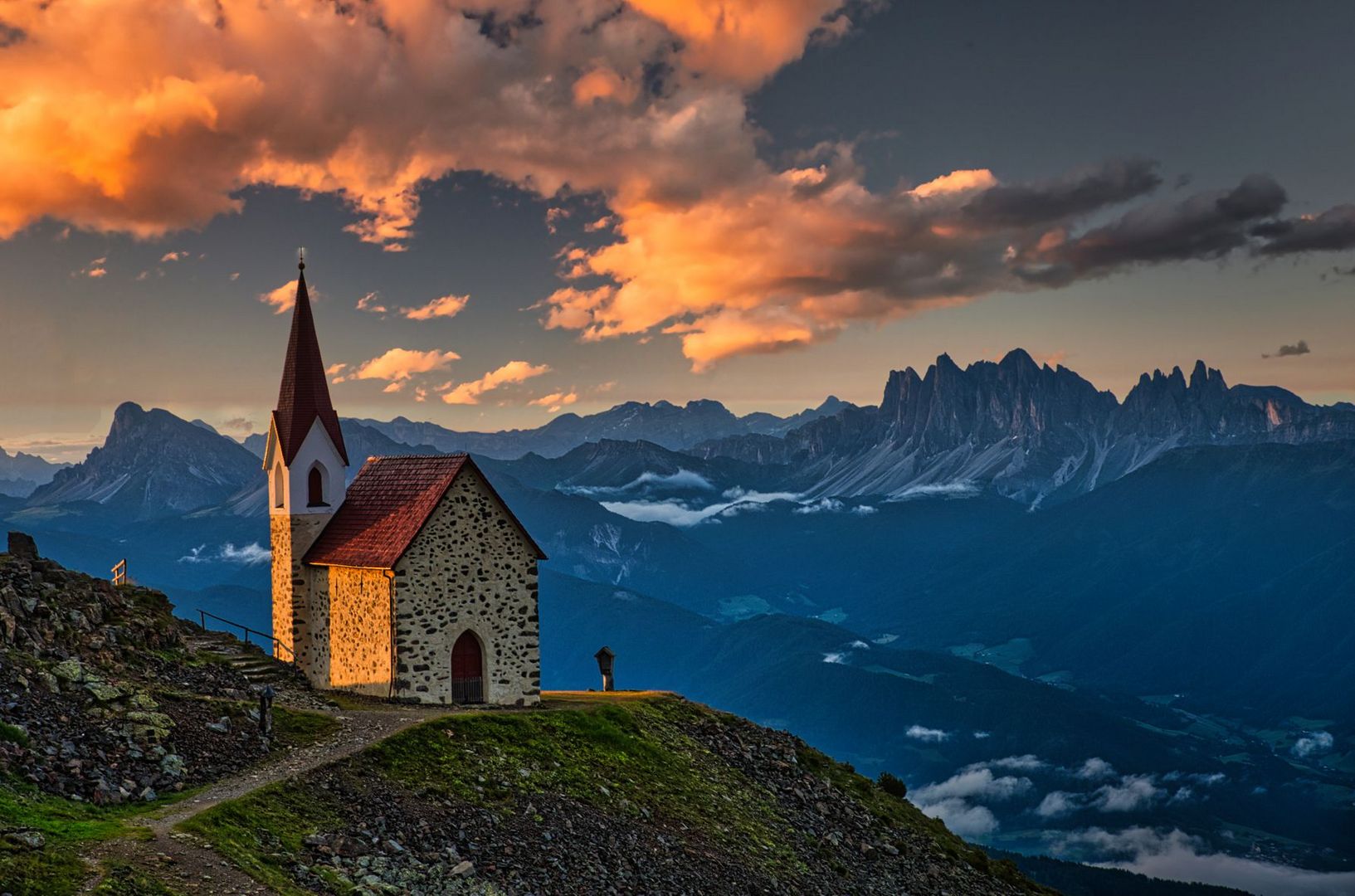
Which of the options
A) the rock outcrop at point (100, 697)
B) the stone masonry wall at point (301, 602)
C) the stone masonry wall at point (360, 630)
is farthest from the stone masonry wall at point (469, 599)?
the rock outcrop at point (100, 697)

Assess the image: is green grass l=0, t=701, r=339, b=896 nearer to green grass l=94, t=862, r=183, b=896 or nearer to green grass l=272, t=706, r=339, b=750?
green grass l=94, t=862, r=183, b=896

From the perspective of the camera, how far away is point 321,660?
51469 millimetres

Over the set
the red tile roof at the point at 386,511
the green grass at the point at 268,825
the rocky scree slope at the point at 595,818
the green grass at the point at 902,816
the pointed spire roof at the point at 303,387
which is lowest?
the green grass at the point at 902,816

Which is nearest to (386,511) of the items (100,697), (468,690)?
(468,690)

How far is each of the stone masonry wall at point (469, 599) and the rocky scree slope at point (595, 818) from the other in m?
2.82

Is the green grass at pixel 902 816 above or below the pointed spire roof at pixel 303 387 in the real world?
below

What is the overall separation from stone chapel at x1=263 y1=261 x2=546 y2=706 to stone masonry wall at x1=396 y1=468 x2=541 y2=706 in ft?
0.15

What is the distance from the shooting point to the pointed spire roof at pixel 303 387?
5584 centimetres

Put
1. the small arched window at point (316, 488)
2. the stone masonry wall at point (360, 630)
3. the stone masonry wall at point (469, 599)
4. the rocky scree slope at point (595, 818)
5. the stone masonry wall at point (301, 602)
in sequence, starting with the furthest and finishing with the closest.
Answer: the small arched window at point (316, 488) < the stone masonry wall at point (301, 602) < the stone masonry wall at point (360, 630) < the stone masonry wall at point (469, 599) < the rocky scree slope at point (595, 818)

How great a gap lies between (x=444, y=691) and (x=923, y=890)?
Answer: 21051 mm

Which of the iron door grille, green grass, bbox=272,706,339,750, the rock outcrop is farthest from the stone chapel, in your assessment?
green grass, bbox=272,706,339,750

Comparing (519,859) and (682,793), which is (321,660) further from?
(519,859)

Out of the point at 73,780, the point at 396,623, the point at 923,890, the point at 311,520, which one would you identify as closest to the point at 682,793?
the point at 923,890

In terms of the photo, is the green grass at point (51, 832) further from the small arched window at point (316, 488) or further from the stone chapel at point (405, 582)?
the small arched window at point (316, 488)
